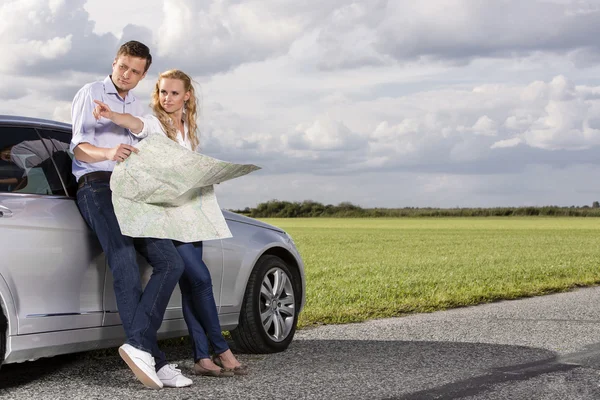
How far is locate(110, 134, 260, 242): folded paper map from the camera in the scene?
5.41 metres

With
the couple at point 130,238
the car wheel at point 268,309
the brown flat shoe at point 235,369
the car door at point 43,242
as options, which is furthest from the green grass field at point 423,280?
the car door at point 43,242

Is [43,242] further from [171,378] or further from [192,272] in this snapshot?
[171,378]

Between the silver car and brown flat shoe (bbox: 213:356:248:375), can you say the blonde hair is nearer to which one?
the silver car

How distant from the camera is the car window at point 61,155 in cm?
566

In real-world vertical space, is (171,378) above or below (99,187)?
below

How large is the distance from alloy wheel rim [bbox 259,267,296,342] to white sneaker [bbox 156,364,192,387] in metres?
1.38

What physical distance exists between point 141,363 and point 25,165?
1.42 metres

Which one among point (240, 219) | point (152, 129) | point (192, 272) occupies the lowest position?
point (192, 272)

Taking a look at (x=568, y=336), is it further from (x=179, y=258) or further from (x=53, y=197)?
(x=53, y=197)

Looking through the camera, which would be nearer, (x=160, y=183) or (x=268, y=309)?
(x=160, y=183)

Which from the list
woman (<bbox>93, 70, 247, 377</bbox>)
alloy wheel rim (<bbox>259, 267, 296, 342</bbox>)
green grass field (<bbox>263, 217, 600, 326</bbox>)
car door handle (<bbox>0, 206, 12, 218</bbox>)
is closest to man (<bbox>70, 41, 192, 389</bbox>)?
woman (<bbox>93, 70, 247, 377</bbox>)

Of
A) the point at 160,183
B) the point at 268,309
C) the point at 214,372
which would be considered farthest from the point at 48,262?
the point at 268,309

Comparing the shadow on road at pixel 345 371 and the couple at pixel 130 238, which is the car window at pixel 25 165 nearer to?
the couple at pixel 130 238

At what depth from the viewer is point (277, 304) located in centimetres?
717
